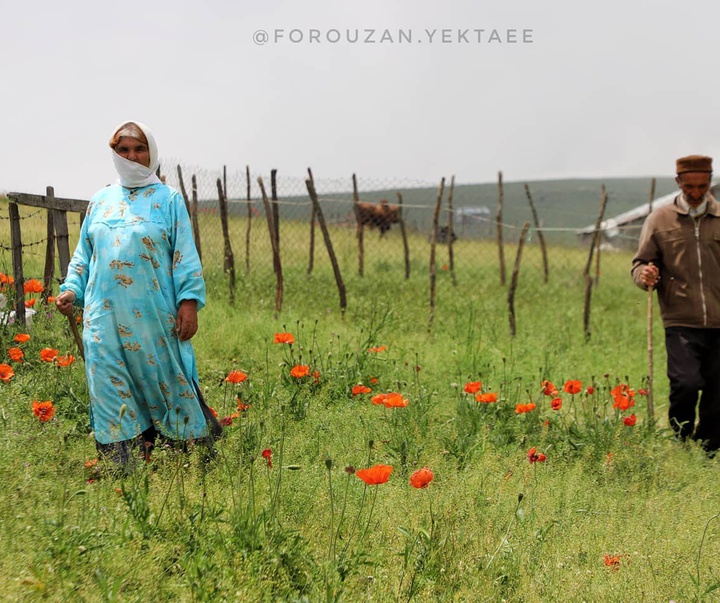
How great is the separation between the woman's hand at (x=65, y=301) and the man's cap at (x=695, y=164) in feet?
12.0

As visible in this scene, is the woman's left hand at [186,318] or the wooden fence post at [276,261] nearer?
the woman's left hand at [186,318]

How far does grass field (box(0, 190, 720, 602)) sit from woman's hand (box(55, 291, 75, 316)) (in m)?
0.57

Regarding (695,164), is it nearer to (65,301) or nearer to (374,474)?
(374,474)

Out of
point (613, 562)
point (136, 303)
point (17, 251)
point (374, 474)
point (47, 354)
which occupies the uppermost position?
point (17, 251)

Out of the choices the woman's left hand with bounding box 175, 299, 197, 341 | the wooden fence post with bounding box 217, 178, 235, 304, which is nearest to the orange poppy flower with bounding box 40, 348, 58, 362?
the woman's left hand with bounding box 175, 299, 197, 341

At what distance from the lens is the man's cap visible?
488 centimetres

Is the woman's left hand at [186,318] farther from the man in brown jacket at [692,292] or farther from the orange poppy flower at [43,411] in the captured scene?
the man in brown jacket at [692,292]

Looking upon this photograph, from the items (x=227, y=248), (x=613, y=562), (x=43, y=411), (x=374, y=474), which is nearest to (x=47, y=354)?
(x=43, y=411)

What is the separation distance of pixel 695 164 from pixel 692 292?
79 cm

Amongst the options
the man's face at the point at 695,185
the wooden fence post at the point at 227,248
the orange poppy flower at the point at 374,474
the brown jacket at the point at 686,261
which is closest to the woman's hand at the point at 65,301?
the orange poppy flower at the point at 374,474

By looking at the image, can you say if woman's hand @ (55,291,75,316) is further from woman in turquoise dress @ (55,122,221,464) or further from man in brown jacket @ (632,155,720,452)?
man in brown jacket @ (632,155,720,452)

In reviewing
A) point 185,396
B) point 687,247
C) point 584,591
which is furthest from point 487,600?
point 687,247

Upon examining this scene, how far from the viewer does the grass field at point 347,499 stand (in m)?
2.41

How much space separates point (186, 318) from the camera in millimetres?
3490
